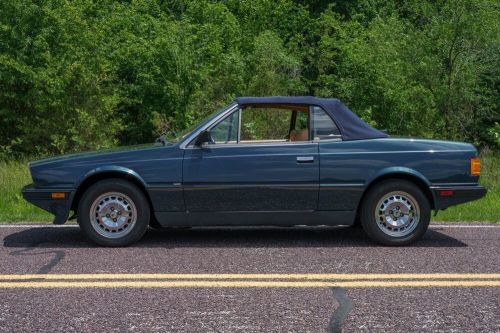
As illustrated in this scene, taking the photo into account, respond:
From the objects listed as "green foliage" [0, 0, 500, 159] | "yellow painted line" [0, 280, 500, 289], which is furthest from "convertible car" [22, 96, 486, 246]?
"green foliage" [0, 0, 500, 159]

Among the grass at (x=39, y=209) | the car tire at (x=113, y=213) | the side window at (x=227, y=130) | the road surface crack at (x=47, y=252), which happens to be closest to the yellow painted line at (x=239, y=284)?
the road surface crack at (x=47, y=252)

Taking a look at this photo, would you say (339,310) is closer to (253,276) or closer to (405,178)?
(253,276)

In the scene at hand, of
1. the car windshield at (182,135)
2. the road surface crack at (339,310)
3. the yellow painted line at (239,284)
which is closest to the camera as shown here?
the road surface crack at (339,310)

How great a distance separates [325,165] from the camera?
7258mm

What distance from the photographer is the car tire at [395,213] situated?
7.32m

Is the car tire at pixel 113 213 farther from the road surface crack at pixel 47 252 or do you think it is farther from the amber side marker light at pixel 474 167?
the amber side marker light at pixel 474 167

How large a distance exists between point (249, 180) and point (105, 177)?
5.12ft

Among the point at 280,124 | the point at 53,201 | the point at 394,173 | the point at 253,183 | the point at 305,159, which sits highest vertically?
the point at 280,124

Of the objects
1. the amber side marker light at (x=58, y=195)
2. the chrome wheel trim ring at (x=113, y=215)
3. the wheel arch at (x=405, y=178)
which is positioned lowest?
the chrome wheel trim ring at (x=113, y=215)

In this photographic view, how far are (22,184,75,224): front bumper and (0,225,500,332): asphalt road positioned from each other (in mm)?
365

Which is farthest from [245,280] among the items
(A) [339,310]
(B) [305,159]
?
(B) [305,159]

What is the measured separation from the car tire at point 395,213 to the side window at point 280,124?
1.02m

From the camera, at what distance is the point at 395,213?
291 inches

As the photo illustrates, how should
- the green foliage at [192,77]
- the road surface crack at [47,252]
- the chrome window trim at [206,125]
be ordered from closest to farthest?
the road surface crack at [47,252] → the chrome window trim at [206,125] → the green foliage at [192,77]
